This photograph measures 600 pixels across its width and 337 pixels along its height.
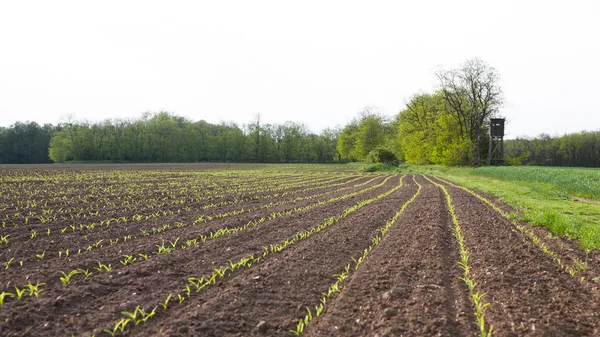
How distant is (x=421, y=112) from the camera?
57.3m

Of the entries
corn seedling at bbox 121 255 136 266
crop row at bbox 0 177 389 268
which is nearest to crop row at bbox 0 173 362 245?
crop row at bbox 0 177 389 268

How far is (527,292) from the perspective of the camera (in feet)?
16.5

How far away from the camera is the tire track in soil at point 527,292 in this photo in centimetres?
405

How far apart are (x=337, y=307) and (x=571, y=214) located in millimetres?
10507

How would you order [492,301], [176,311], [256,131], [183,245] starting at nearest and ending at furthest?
[176,311] < [492,301] < [183,245] < [256,131]

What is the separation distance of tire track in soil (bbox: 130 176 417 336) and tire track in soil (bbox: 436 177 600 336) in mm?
2201

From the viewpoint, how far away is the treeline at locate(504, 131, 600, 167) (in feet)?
255

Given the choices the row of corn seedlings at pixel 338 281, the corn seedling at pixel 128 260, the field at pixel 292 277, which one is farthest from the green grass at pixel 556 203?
the corn seedling at pixel 128 260

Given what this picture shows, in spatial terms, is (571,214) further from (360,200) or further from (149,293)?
(149,293)

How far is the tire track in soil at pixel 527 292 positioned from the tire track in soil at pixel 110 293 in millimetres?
4044

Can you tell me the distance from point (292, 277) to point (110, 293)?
2536 millimetres

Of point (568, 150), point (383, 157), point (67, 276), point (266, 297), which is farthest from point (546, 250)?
point (568, 150)

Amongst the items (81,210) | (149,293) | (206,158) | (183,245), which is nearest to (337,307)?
(149,293)

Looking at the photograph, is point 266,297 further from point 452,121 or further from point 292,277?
point 452,121
